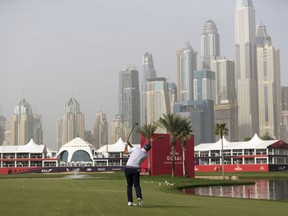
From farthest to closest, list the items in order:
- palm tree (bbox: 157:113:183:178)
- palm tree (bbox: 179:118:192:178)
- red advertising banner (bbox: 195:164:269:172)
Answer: red advertising banner (bbox: 195:164:269:172), palm tree (bbox: 179:118:192:178), palm tree (bbox: 157:113:183:178)

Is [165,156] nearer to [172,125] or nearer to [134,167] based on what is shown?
[172,125]

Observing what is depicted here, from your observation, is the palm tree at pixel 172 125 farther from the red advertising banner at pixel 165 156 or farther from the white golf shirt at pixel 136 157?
the white golf shirt at pixel 136 157

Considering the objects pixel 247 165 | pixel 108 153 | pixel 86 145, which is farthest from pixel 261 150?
pixel 86 145

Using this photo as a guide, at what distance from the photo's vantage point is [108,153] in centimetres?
16900

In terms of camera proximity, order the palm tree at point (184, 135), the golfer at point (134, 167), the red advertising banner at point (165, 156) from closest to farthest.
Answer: the golfer at point (134, 167), the red advertising banner at point (165, 156), the palm tree at point (184, 135)

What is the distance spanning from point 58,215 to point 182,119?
3076 inches

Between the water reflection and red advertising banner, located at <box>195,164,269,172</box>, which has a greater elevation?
the water reflection

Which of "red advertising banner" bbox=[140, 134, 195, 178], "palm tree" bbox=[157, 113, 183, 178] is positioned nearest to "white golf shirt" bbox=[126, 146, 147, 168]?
"palm tree" bbox=[157, 113, 183, 178]

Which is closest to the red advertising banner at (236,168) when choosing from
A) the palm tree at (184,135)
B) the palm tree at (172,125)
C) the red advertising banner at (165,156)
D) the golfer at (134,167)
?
the red advertising banner at (165,156)

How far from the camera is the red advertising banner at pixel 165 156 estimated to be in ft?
286

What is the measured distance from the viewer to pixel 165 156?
88750 mm

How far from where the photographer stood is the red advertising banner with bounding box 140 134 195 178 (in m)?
87.1

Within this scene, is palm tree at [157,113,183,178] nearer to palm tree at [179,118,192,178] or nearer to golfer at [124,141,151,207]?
palm tree at [179,118,192,178]

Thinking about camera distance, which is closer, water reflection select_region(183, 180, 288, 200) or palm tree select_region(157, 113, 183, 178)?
water reflection select_region(183, 180, 288, 200)
